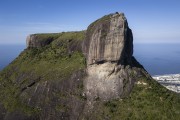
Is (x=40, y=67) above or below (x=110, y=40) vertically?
below

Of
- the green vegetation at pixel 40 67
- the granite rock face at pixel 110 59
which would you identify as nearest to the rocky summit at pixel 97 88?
the granite rock face at pixel 110 59

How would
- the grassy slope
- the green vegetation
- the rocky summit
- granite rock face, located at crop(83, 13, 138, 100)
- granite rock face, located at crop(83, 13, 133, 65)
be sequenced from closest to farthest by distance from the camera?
1. the grassy slope
2. the rocky summit
3. granite rock face, located at crop(83, 13, 133, 65)
4. granite rock face, located at crop(83, 13, 138, 100)
5. the green vegetation

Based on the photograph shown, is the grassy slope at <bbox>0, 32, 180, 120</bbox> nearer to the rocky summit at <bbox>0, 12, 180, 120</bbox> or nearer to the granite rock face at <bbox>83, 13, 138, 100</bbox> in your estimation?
the rocky summit at <bbox>0, 12, 180, 120</bbox>

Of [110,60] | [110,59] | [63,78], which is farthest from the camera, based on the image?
[63,78]

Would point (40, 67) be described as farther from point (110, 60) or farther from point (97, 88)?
point (110, 60)

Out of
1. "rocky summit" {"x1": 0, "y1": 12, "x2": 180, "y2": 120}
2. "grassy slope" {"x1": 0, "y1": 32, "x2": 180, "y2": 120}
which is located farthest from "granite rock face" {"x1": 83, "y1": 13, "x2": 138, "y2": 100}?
"grassy slope" {"x1": 0, "y1": 32, "x2": 180, "y2": 120}

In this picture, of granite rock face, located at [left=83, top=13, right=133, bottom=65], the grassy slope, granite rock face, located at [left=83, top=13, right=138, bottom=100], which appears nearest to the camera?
the grassy slope

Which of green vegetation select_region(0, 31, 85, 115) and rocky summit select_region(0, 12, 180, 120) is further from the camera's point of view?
green vegetation select_region(0, 31, 85, 115)

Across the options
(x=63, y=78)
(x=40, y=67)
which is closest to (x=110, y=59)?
(x=63, y=78)

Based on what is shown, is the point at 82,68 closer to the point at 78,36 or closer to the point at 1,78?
the point at 78,36

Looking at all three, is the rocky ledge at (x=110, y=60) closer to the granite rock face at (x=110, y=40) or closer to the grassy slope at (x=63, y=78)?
the granite rock face at (x=110, y=40)
